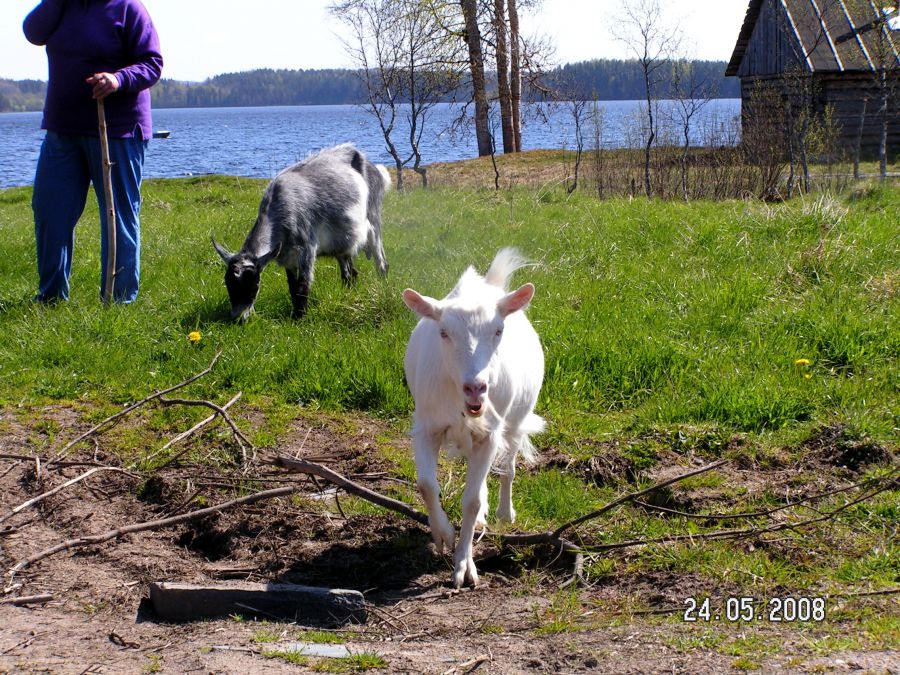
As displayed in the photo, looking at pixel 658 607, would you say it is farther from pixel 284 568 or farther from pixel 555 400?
pixel 555 400

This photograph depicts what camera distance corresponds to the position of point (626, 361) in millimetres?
6289

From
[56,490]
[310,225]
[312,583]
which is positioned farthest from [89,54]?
[312,583]

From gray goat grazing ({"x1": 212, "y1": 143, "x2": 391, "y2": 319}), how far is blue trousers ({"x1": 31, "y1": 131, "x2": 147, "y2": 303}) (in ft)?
2.61

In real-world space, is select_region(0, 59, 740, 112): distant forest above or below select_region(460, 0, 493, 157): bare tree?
above

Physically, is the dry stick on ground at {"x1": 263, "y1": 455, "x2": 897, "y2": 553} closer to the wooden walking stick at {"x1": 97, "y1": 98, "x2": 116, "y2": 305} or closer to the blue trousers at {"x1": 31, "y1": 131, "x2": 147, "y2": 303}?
the wooden walking stick at {"x1": 97, "y1": 98, "x2": 116, "y2": 305}

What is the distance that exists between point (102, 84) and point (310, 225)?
88.3 inches

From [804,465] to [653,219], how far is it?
18.1ft

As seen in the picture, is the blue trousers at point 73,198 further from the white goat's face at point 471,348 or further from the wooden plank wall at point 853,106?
the wooden plank wall at point 853,106

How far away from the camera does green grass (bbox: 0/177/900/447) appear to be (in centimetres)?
584

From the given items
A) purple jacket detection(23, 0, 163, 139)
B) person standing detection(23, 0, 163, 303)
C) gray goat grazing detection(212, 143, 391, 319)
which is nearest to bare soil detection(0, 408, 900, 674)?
gray goat grazing detection(212, 143, 391, 319)

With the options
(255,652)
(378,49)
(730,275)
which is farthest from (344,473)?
(378,49)

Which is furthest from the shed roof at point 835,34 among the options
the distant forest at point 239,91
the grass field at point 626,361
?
the distant forest at point 239,91
